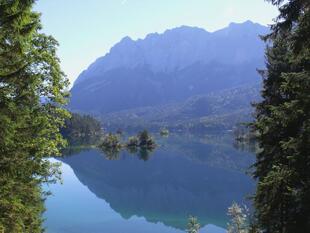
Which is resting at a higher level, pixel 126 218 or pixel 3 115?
pixel 126 218

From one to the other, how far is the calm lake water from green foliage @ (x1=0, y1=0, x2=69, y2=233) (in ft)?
43.5

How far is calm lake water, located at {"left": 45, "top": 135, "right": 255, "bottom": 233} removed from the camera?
62.6 meters

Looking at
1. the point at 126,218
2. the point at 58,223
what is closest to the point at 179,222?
the point at 126,218

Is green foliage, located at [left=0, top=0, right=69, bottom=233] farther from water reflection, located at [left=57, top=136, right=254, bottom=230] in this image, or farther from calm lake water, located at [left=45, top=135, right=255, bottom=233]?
water reflection, located at [left=57, top=136, right=254, bottom=230]

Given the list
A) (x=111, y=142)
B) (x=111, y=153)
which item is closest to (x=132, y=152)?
(x=111, y=153)

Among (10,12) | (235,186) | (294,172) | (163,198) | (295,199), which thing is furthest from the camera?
(235,186)

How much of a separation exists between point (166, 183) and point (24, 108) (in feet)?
302

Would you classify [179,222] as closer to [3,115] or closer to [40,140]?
[40,140]

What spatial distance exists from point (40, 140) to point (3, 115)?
4.58m

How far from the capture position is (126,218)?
68250 mm

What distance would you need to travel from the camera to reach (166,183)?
109 m

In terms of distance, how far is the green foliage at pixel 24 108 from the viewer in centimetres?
1565

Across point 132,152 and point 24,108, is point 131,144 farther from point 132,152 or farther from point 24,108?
point 24,108

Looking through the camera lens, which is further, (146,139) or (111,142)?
(146,139)
